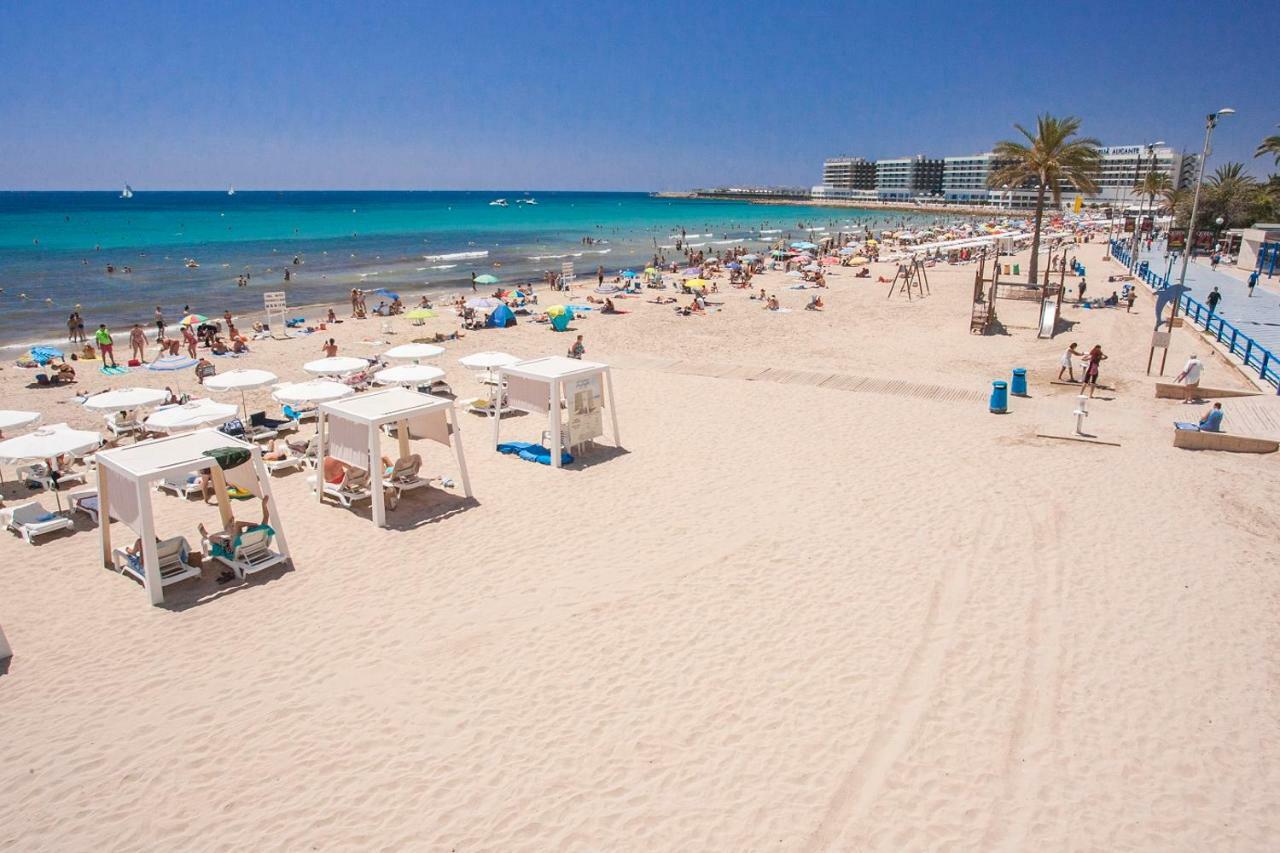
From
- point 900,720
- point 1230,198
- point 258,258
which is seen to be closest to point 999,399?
point 900,720

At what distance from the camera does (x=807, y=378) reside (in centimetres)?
1706

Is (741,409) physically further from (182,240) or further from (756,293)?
(182,240)

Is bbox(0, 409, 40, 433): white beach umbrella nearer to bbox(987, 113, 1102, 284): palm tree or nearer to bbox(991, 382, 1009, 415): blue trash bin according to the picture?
bbox(991, 382, 1009, 415): blue trash bin

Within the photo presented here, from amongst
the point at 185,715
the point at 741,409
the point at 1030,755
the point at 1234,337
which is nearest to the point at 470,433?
the point at 741,409

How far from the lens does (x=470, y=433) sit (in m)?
13.5

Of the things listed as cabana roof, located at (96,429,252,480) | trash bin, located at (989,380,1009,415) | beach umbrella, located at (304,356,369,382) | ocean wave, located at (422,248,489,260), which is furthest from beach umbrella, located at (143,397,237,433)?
ocean wave, located at (422,248,489,260)

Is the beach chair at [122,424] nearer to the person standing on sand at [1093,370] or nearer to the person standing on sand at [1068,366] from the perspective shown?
the person standing on sand at [1093,370]

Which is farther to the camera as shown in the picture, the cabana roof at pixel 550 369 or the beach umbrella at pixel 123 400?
the beach umbrella at pixel 123 400

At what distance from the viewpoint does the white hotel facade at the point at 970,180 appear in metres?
123

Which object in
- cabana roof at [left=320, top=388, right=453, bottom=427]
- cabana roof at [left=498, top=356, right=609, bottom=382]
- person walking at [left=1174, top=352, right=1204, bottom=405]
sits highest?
cabana roof at [left=498, top=356, right=609, bottom=382]

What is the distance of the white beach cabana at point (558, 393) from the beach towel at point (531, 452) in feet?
0.48

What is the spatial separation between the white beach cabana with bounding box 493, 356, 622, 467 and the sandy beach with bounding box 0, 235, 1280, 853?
66 centimetres

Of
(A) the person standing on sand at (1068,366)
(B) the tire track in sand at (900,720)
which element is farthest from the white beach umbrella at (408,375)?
(A) the person standing on sand at (1068,366)

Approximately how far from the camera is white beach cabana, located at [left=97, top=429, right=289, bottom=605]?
25.1 feet
